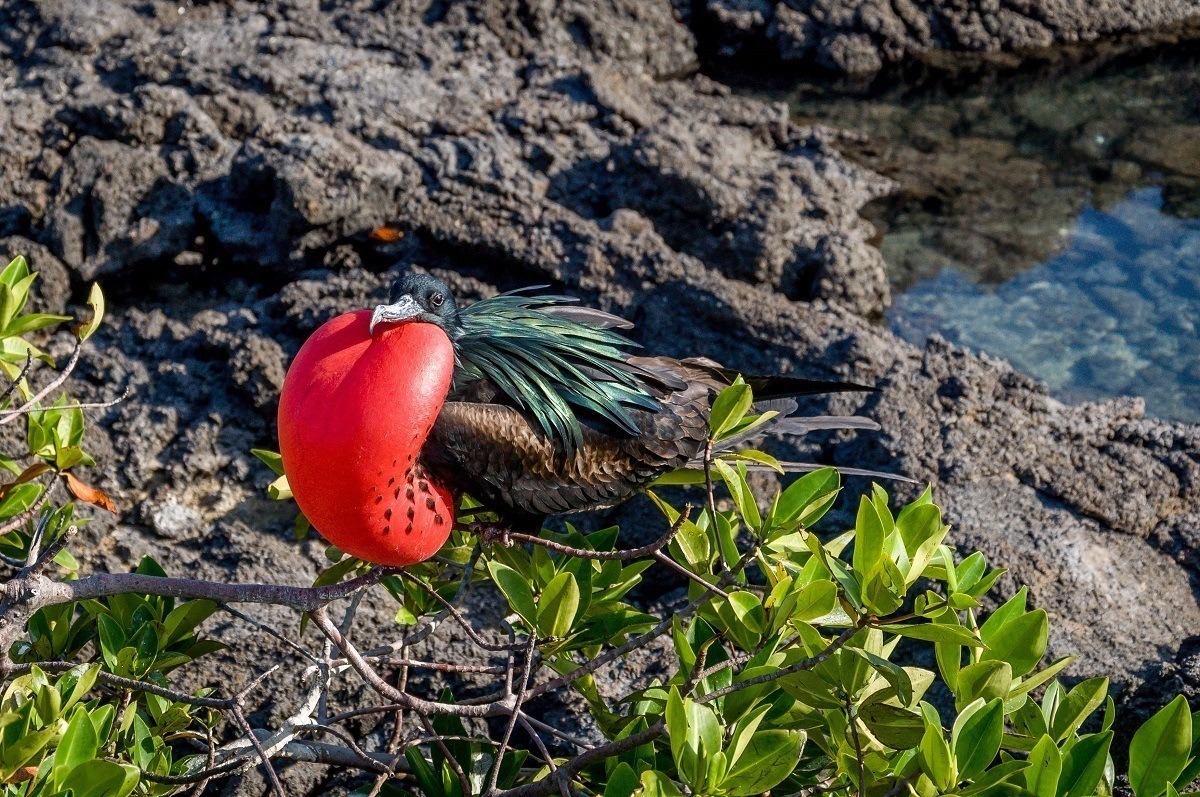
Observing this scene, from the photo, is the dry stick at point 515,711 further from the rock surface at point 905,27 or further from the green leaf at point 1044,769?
the rock surface at point 905,27

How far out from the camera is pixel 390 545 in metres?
1.63

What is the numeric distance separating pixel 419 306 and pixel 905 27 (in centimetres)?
333

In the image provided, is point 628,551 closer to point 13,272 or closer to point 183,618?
point 183,618

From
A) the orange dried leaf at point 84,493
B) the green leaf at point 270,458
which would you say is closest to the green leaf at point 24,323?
the orange dried leaf at point 84,493

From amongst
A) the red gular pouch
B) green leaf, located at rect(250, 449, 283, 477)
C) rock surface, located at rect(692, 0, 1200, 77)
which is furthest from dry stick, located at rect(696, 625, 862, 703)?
rock surface, located at rect(692, 0, 1200, 77)

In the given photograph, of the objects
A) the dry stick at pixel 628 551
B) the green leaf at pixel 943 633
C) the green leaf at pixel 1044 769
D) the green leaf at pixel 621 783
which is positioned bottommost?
the green leaf at pixel 621 783

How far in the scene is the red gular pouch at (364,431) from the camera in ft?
5.16

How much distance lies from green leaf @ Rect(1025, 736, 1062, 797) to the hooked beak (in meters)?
1.04

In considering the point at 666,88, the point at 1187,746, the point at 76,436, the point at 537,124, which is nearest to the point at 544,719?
the point at 76,436

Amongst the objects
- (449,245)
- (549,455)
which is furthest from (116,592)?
(449,245)

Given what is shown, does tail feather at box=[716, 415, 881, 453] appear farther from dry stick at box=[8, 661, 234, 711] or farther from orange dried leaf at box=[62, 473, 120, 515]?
orange dried leaf at box=[62, 473, 120, 515]

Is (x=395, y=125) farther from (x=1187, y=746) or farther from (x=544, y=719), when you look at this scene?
(x=1187, y=746)

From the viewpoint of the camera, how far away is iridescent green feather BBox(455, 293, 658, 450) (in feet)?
6.25

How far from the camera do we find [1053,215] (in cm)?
407
